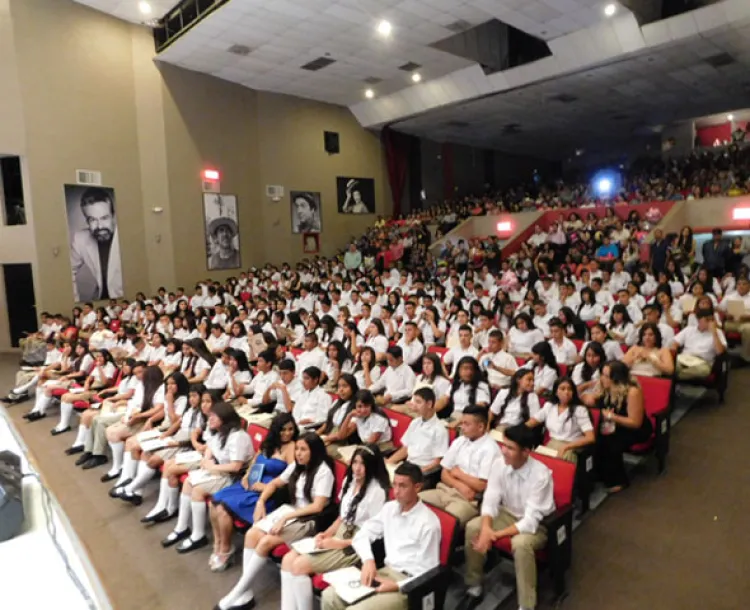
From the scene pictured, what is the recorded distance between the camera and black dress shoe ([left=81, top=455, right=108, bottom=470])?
5426 mm

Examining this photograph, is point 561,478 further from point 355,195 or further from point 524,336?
point 355,195

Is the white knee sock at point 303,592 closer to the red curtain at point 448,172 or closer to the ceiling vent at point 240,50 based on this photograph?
the ceiling vent at point 240,50

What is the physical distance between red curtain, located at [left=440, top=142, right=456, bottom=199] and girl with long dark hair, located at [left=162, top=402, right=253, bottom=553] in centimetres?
1776

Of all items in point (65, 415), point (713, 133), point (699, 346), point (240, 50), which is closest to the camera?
point (699, 346)

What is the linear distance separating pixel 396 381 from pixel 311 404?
1.00 metres

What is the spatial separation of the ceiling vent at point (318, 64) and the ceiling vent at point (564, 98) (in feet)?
20.2

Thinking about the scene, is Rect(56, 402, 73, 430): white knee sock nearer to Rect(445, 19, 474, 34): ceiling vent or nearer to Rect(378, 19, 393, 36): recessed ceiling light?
Rect(378, 19, 393, 36): recessed ceiling light

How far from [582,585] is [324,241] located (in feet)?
45.9

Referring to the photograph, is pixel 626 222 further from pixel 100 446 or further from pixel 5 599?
pixel 5 599

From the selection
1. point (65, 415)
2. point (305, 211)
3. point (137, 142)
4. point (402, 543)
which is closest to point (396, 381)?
point (402, 543)

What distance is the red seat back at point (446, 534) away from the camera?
2.81 meters

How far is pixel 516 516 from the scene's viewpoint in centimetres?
311

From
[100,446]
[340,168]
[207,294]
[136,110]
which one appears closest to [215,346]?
[100,446]

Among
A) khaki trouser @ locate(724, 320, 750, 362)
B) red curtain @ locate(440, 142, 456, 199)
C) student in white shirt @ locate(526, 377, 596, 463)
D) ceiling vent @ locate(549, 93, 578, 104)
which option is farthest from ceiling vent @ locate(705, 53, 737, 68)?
student in white shirt @ locate(526, 377, 596, 463)
